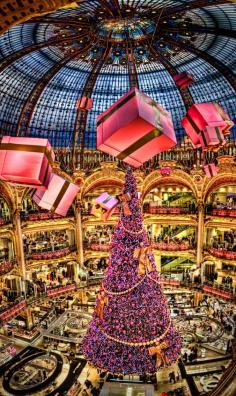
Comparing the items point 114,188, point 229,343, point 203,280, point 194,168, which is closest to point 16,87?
point 114,188

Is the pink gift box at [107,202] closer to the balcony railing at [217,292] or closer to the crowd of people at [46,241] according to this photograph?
the balcony railing at [217,292]

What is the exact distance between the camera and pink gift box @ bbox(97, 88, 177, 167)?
6742 millimetres

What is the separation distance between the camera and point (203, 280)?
30531mm

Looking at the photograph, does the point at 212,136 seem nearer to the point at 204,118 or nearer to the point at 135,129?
the point at 204,118

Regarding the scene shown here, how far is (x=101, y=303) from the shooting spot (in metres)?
16.8

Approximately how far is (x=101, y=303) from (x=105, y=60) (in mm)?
16076

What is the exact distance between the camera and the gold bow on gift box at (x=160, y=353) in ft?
52.4

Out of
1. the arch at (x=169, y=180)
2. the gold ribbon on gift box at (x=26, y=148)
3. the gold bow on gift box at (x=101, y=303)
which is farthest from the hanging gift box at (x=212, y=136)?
the arch at (x=169, y=180)

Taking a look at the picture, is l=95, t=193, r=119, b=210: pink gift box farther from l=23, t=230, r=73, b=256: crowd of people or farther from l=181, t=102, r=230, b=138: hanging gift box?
l=23, t=230, r=73, b=256: crowd of people

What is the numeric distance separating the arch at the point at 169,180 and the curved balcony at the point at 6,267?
14.7m

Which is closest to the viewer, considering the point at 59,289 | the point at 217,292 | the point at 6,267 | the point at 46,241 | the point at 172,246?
the point at 6,267

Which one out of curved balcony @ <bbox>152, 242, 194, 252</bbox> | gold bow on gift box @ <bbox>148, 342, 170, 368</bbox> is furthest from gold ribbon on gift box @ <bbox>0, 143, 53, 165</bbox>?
curved balcony @ <bbox>152, 242, 194, 252</bbox>

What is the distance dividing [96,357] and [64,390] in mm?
4891

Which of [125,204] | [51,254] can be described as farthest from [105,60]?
[51,254]
